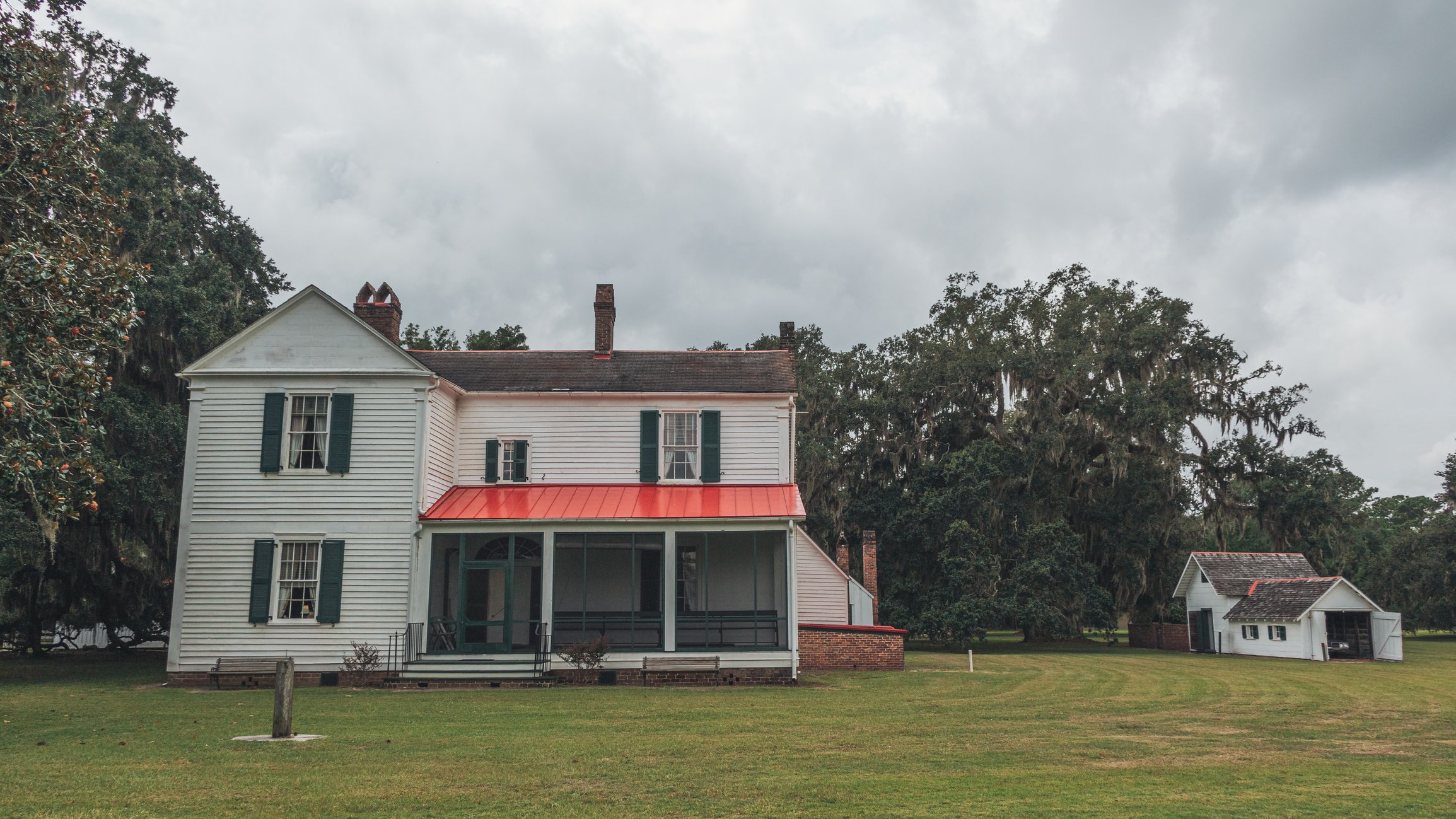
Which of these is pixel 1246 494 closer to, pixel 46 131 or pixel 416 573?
pixel 416 573

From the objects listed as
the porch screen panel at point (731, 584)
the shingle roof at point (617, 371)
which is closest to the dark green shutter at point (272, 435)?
the shingle roof at point (617, 371)

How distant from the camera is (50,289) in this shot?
11.9 meters

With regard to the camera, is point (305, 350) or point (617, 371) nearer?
point (305, 350)

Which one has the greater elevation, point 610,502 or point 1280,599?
point 610,502

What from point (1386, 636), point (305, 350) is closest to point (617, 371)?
point (305, 350)

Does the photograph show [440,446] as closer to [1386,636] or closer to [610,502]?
[610,502]

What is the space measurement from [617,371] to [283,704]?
13053 mm

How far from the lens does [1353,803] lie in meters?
7.82

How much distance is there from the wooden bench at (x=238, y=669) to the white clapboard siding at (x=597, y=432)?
526cm

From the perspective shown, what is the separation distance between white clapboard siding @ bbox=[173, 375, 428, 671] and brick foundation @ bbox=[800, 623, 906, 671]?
28.3 feet

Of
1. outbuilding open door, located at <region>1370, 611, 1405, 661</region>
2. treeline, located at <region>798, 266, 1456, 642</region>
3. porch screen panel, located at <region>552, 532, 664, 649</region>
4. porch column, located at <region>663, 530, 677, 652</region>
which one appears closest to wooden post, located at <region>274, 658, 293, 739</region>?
porch column, located at <region>663, 530, 677, 652</region>

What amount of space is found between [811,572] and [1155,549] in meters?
17.5

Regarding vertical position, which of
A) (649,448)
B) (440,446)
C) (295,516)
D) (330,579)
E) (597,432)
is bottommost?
(330,579)

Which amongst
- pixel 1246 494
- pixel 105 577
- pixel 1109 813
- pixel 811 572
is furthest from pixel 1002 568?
pixel 1109 813
